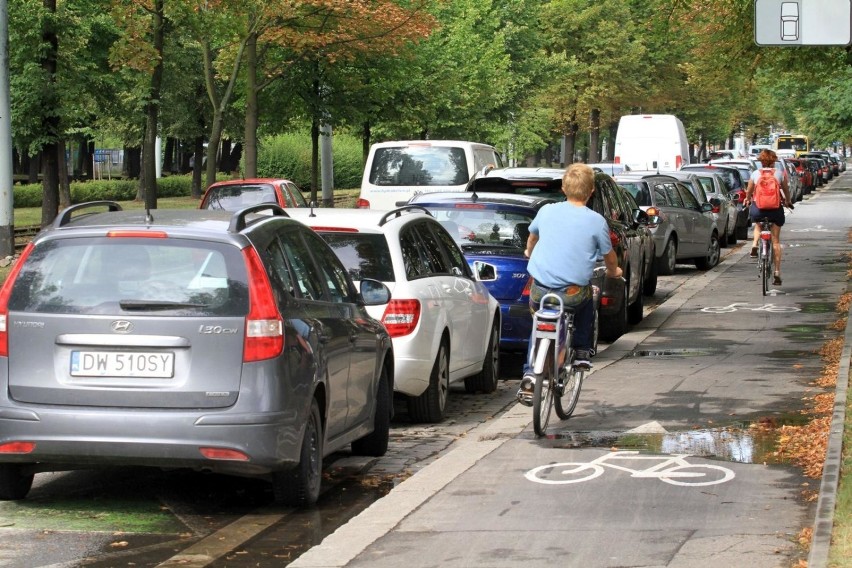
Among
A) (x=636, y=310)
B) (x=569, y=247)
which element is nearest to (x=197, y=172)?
(x=636, y=310)

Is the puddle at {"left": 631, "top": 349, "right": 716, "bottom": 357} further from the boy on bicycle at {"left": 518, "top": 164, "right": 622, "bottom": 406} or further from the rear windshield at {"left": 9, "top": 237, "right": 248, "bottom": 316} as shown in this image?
the rear windshield at {"left": 9, "top": 237, "right": 248, "bottom": 316}

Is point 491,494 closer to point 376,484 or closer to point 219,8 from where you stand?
point 376,484

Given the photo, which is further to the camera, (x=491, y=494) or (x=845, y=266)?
(x=845, y=266)

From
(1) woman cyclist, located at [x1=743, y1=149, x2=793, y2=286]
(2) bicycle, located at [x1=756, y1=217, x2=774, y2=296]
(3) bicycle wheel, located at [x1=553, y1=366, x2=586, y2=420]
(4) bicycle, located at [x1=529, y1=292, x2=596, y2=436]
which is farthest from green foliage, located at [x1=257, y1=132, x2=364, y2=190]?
(4) bicycle, located at [x1=529, y1=292, x2=596, y2=436]

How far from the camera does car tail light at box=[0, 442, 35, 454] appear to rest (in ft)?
24.0

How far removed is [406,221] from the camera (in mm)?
11164

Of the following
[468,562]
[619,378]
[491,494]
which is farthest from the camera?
[619,378]

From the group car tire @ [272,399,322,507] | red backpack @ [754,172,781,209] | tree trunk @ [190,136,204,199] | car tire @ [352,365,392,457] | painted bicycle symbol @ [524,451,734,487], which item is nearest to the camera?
car tire @ [272,399,322,507]

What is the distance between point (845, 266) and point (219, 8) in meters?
12.5

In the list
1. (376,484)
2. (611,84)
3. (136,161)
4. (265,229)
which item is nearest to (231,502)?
(376,484)

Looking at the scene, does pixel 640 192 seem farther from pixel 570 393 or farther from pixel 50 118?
pixel 570 393

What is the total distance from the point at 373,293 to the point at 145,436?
228 centimetres

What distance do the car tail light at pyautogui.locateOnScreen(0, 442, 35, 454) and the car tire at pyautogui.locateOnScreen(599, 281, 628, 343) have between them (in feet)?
31.1

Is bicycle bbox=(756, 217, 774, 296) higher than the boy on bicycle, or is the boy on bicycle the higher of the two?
the boy on bicycle
